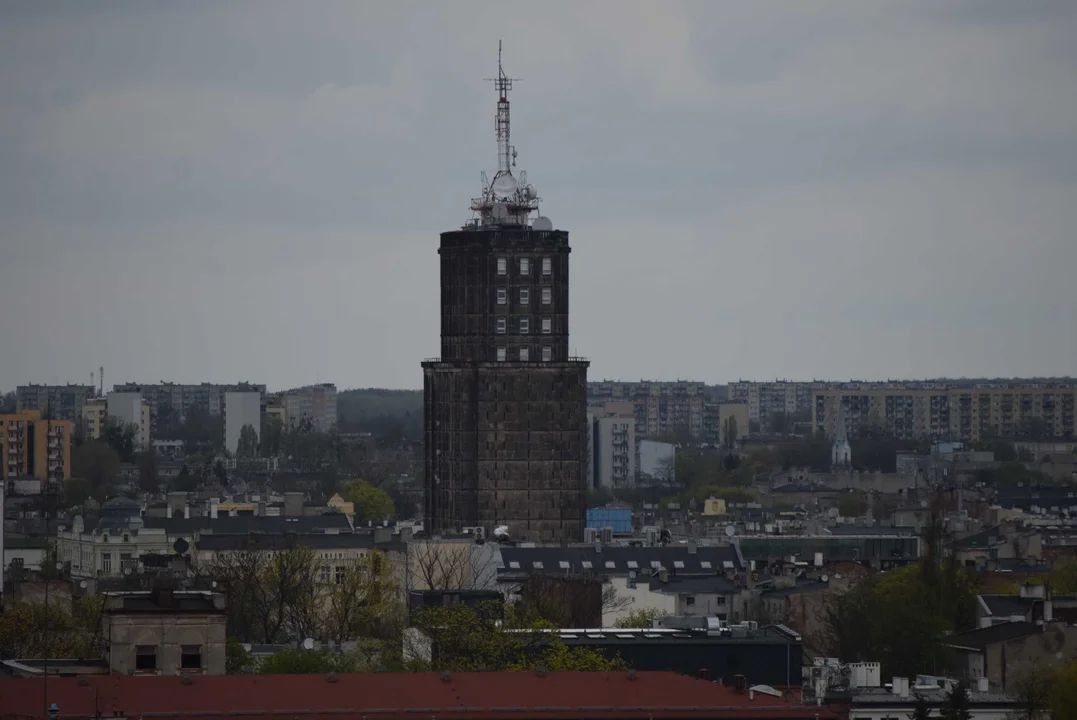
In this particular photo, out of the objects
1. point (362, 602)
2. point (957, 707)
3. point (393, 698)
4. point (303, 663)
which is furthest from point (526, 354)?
point (393, 698)

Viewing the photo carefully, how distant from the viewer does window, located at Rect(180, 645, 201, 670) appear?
83.6m

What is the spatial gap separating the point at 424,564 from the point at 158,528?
1075 inches

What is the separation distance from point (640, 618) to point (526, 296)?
160 ft

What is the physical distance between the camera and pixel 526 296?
162 metres

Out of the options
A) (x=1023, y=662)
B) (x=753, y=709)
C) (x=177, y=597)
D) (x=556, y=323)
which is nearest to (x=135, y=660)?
(x=177, y=597)

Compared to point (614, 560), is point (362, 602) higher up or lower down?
lower down

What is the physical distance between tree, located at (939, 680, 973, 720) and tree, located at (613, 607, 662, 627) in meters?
20.5

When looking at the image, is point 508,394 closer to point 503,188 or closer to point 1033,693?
point 503,188

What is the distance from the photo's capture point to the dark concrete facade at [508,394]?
160 m

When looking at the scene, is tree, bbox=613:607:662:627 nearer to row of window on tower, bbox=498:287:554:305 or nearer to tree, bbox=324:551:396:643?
tree, bbox=324:551:396:643

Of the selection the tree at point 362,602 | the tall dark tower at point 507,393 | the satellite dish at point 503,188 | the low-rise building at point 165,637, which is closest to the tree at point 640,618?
the tree at point 362,602

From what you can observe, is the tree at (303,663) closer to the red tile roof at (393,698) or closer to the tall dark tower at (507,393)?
the red tile roof at (393,698)

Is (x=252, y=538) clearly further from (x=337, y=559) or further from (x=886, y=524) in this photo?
(x=886, y=524)

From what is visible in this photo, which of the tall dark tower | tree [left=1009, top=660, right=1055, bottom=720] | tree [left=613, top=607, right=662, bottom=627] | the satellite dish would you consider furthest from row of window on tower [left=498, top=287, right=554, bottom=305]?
tree [left=1009, top=660, right=1055, bottom=720]
